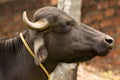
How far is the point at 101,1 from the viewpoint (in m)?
13.6

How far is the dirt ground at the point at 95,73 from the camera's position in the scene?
12.8m

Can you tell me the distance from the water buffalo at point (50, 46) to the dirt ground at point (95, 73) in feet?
11.9

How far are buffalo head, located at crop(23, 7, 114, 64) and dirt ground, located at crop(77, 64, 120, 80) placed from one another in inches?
146

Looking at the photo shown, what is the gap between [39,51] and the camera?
859cm

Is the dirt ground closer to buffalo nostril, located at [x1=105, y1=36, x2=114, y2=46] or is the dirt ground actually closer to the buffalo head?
the buffalo head

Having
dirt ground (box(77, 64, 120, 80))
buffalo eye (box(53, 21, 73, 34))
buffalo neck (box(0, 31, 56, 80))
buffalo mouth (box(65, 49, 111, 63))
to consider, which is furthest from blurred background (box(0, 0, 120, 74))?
buffalo eye (box(53, 21, 73, 34))

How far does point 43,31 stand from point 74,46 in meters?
0.44

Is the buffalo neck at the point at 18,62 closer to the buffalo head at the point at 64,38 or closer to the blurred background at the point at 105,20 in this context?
the buffalo head at the point at 64,38

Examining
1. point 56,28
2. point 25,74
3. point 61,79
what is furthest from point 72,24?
point 61,79

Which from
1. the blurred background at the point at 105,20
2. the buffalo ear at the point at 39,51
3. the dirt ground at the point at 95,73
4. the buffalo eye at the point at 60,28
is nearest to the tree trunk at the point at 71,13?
the buffalo eye at the point at 60,28

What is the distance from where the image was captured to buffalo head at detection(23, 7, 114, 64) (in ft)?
28.5

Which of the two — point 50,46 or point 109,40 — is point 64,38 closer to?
point 50,46

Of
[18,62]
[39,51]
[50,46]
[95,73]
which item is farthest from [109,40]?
[95,73]

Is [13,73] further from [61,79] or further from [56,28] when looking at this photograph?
[61,79]
